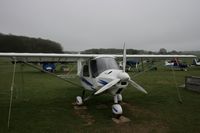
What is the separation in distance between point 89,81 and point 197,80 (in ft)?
21.9

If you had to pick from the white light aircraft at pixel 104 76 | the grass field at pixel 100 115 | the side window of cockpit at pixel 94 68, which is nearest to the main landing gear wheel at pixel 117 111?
the white light aircraft at pixel 104 76

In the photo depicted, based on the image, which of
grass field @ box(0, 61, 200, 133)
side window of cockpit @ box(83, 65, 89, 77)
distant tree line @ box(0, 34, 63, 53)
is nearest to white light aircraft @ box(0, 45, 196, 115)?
side window of cockpit @ box(83, 65, 89, 77)

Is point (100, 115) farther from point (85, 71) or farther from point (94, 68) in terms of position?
point (85, 71)

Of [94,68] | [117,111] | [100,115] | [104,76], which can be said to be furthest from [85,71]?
[117,111]

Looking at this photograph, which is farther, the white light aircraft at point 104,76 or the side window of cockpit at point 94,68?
the side window of cockpit at point 94,68

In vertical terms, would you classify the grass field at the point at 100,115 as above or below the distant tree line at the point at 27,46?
below

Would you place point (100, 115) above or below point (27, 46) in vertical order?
below

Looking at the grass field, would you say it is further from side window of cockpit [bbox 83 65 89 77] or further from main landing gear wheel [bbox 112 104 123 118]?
side window of cockpit [bbox 83 65 89 77]

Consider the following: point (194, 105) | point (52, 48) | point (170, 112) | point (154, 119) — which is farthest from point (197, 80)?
point (52, 48)

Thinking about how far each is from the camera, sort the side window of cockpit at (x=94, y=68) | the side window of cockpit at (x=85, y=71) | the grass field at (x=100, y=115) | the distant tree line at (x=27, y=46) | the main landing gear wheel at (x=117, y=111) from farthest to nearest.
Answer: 1. the distant tree line at (x=27, y=46)
2. the side window of cockpit at (x=85, y=71)
3. the side window of cockpit at (x=94, y=68)
4. the main landing gear wheel at (x=117, y=111)
5. the grass field at (x=100, y=115)

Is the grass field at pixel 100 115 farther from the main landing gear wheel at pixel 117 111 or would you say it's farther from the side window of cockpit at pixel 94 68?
the side window of cockpit at pixel 94 68

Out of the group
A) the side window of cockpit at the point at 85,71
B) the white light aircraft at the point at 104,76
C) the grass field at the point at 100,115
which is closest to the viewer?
the grass field at the point at 100,115

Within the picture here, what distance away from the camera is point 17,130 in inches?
201

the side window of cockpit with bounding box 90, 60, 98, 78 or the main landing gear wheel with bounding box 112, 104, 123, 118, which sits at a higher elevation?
the side window of cockpit with bounding box 90, 60, 98, 78
